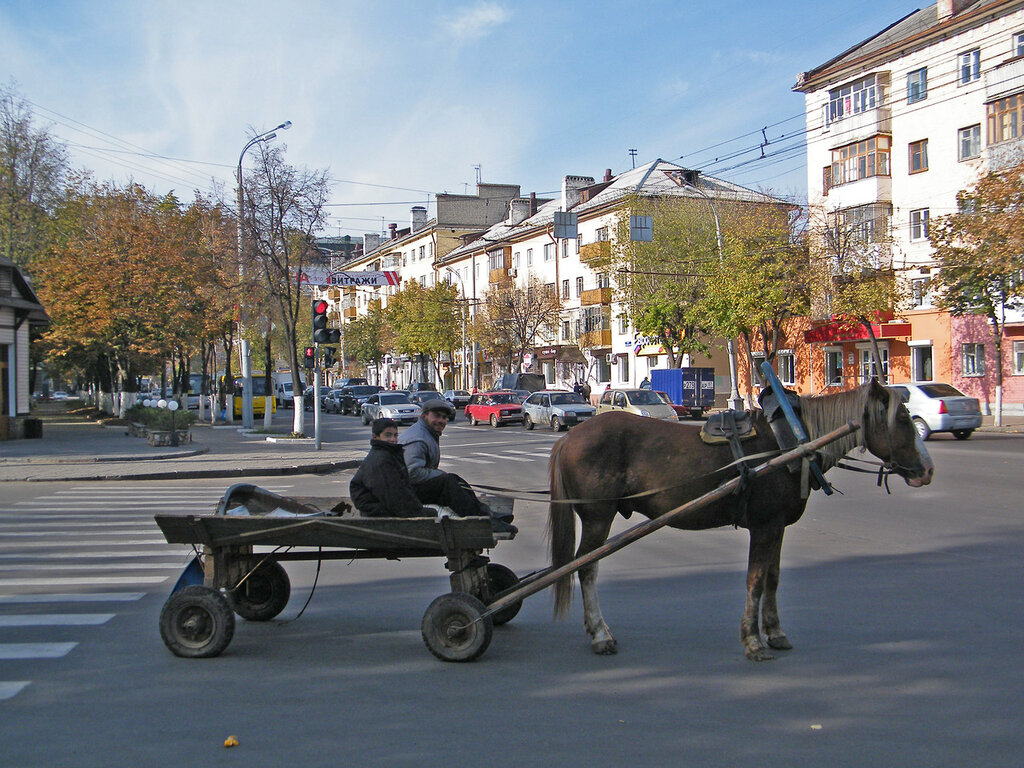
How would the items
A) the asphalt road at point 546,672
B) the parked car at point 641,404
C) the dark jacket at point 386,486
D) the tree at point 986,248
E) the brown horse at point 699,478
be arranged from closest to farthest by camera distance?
the asphalt road at point 546,672, the brown horse at point 699,478, the dark jacket at point 386,486, the tree at point 986,248, the parked car at point 641,404

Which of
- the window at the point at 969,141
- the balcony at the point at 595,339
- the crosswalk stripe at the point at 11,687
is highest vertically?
the window at the point at 969,141

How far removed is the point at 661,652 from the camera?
6059mm

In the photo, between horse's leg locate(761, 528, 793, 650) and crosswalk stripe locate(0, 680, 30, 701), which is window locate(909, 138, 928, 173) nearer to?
horse's leg locate(761, 528, 793, 650)

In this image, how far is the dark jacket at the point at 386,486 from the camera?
6230 millimetres

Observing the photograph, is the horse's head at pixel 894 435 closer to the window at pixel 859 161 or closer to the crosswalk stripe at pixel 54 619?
the crosswalk stripe at pixel 54 619

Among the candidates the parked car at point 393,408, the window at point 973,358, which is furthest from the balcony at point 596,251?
the window at point 973,358

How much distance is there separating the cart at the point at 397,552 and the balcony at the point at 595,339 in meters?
52.1

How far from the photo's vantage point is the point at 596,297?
57.4 metres

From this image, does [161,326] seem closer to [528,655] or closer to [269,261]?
[269,261]

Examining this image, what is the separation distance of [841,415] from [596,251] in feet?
158

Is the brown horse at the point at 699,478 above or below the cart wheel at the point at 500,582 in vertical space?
above

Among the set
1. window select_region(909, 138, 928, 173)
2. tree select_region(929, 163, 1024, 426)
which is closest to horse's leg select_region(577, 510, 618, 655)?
tree select_region(929, 163, 1024, 426)

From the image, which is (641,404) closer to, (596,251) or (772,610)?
(596,251)

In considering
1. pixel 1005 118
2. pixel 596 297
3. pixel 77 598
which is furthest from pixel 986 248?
pixel 596 297
